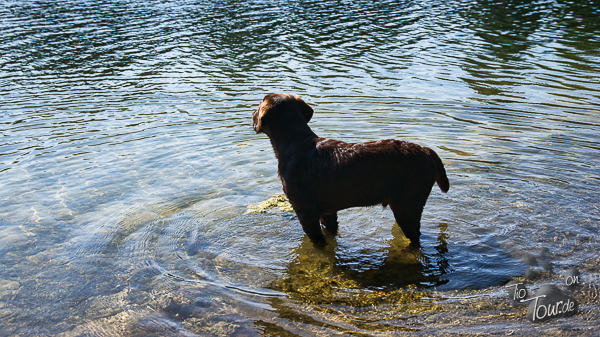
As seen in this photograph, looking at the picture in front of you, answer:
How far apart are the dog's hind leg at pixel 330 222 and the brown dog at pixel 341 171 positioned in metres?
0.10

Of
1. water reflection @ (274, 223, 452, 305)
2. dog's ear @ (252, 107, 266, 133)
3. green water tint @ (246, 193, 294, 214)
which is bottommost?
green water tint @ (246, 193, 294, 214)

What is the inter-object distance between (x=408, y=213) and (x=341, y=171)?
2.88 ft

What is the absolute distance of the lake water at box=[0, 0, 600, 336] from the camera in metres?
4.71

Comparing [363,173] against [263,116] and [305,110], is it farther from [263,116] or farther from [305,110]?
[263,116]

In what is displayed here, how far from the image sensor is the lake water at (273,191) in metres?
4.71

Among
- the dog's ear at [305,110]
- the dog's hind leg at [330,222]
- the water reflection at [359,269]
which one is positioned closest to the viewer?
the water reflection at [359,269]

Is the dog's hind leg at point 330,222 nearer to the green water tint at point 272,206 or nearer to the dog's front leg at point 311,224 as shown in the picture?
the dog's front leg at point 311,224

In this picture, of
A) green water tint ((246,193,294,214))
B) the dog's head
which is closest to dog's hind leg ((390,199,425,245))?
the dog's head

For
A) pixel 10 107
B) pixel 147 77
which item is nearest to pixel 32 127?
pixel 10 107

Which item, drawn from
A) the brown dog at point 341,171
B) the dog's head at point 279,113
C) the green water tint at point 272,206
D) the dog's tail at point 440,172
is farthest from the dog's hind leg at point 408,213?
the green water tint at point 272,206

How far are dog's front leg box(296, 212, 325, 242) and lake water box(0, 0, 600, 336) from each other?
22 cm

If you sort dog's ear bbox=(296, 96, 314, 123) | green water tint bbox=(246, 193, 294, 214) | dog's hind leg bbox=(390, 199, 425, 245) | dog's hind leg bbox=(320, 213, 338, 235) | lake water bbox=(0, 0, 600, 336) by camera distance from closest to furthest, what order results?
lake water bbox=(0, 0, 600, 336)
dog's hind leg bbox=(390, 199, 425, 245)
dog's ear bbox=(296, 96, 314, 123)
dog's hind leg bbox=(320, 213, 338, 235)
green water tint bbox=(246, 193, 294, 214)

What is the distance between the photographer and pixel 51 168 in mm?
8461

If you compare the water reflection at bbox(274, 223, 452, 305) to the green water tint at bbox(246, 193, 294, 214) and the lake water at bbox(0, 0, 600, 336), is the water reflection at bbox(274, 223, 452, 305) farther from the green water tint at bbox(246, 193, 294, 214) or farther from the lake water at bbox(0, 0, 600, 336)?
the green water tint at bbox(246, 193, 294, 214)
